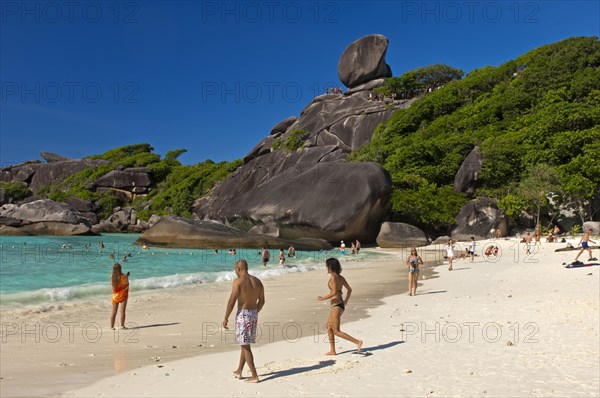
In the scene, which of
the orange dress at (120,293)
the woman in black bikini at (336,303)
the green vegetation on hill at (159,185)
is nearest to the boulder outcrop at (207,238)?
the orange dress at (120,293)

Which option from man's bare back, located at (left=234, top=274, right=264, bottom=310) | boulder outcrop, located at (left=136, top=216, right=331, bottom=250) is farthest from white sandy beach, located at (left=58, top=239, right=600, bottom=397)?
boulder outcrop, located at (left=136, top=216, right=331, bottom=250)

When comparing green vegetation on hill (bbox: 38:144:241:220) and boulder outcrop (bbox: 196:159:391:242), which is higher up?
green vegetation on hill (bbox: 38:144:241:220)

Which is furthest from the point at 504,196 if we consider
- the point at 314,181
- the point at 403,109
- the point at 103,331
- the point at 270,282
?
the point at 103,331

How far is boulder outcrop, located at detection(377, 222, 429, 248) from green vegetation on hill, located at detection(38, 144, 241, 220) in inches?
1383

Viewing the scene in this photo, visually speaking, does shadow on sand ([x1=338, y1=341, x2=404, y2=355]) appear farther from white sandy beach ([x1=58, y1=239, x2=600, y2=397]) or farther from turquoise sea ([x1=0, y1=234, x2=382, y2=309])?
turquoise sea ([x1=0, y1=234, x2=382, y2=309])

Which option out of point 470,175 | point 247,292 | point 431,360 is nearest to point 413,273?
point 431,360

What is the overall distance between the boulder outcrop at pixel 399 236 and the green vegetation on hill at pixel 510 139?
3.03 meters

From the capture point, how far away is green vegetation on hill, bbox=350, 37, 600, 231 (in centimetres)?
3562

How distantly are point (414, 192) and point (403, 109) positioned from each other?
21124 mm

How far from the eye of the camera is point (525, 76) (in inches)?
1984

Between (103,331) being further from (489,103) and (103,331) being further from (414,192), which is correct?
(489,103)

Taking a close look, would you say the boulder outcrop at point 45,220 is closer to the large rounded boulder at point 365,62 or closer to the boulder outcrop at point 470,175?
the boulder outcrop at point 470,175

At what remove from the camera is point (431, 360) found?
249 inches

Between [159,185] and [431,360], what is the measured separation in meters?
72.2
